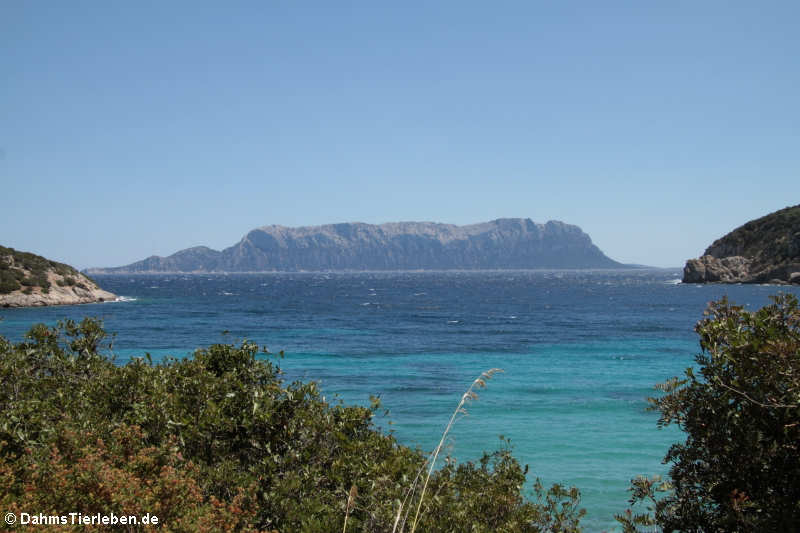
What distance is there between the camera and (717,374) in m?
6.89

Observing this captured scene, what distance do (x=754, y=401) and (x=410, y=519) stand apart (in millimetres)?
3896

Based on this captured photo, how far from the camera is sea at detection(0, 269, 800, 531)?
21688mm

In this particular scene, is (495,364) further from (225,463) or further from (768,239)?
(768,239)

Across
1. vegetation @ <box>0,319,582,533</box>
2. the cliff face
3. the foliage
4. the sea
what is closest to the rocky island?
the sea

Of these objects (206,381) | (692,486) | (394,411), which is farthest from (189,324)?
(692,486)

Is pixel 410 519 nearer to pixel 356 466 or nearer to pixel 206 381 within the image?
pixel 356 466

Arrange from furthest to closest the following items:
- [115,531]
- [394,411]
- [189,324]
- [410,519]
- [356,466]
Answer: [189,324]
[394,411]
[356,466]
[410,519]
[115,531]

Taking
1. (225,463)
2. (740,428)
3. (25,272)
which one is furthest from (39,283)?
(740,428)

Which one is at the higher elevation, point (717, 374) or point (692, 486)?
point (717, 374)

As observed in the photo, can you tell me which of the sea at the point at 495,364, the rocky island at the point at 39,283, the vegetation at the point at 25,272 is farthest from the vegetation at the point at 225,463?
the vegetation at the point at 25,272

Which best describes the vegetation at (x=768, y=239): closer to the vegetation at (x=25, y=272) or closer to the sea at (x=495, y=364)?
the sea at (x=495, y=364)

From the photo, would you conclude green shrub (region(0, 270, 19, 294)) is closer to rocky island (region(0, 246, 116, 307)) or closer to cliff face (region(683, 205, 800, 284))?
rocky island (region(0, 246, 116, 307))

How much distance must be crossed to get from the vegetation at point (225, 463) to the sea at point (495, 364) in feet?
4.55

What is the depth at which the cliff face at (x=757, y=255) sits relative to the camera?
136875 mm
